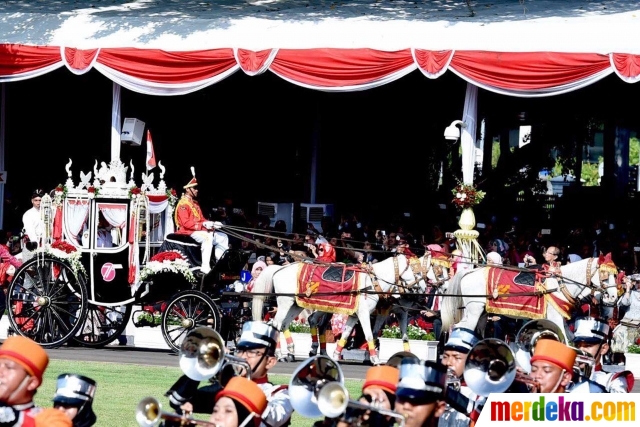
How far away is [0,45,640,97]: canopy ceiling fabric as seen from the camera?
18.9m

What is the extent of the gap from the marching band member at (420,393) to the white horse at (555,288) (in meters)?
8.94

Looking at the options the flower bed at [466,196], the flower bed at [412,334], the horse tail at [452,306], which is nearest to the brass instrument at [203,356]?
the horse tail at [452,306]

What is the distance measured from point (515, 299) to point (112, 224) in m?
4.93

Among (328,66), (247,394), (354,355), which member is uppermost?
(328,66)

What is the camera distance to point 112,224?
698 inches

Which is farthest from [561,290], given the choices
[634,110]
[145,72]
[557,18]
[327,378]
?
[634,110]

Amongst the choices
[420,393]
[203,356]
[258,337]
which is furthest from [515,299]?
[420,393]

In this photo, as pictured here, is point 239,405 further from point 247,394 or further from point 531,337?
point 531,337

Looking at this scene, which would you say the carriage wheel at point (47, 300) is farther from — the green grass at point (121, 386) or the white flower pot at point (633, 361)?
the white flower pot at point (633, 361)

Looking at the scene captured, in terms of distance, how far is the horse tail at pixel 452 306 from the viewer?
58.1 feet

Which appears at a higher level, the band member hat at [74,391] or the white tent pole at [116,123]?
the white tent pole at [116,123]

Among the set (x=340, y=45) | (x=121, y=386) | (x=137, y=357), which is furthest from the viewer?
(x=340, y=45)

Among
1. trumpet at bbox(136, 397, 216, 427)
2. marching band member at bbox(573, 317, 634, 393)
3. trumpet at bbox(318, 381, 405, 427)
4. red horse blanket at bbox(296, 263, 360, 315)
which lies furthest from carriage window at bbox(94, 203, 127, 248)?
trumpet at bbox(318, 381, 405, 427)

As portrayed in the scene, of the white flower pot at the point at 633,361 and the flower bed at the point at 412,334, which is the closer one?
the white flower pot at the point at 633,361
